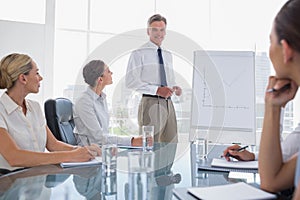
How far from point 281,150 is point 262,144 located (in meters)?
0.06

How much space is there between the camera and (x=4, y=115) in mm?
1698

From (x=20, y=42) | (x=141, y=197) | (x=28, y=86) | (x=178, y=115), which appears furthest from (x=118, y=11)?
(x=141, y=197)

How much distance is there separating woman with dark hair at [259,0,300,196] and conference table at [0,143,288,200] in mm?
151

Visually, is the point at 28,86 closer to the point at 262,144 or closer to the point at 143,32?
the point at 262,144

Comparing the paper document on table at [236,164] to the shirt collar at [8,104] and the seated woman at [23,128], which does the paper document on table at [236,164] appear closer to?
the seated woman at [23,128]

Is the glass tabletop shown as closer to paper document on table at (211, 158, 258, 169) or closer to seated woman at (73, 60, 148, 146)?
paper document on table at (211, 158, 258, 169)

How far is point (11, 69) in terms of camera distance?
5.95 feet

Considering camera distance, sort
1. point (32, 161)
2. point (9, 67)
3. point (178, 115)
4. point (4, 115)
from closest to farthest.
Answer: point (32, 161), point (4, 115), point (9, 67), point (178, 115)

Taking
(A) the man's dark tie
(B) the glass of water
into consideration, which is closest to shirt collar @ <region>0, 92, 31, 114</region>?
(B) the glass of water

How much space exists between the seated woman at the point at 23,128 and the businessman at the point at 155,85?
1.12 metres

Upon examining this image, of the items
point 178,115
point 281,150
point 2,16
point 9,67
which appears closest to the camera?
point 281,150

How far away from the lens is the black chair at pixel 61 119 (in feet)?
7.06

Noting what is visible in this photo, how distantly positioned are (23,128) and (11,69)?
0.34 meters

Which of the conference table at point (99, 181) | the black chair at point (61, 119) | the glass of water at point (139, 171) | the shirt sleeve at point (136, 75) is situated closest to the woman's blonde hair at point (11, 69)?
the black chair at point (61, 119)
